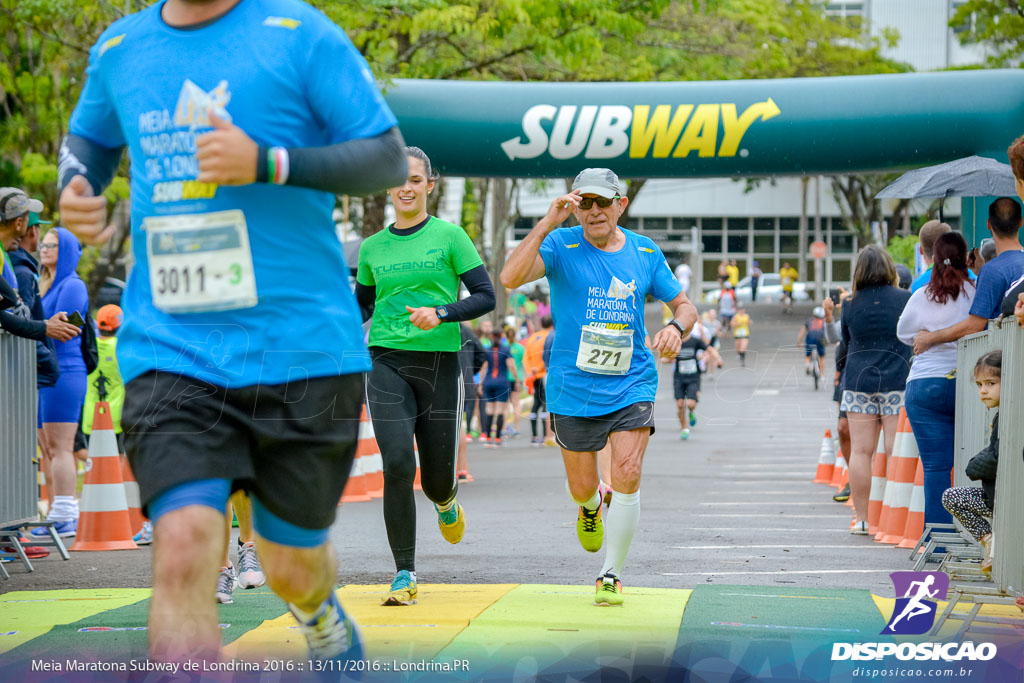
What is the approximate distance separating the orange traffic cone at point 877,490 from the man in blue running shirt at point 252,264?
22.5 ft

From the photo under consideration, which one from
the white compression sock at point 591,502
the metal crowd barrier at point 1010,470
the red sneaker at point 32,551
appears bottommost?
the red sneaker at point 32,551

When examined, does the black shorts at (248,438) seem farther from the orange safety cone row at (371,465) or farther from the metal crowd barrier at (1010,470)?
the orange safety cone row at (371,465)

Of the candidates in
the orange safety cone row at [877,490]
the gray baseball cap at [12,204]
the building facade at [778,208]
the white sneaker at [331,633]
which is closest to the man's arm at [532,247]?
the white sneaker at [331,633]

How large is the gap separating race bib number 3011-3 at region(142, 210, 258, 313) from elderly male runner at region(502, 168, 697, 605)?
2957 mm

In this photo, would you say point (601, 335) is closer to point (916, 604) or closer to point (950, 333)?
point (916, 604)

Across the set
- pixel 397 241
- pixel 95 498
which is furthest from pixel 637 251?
pixel 95 498

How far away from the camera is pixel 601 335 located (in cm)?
616

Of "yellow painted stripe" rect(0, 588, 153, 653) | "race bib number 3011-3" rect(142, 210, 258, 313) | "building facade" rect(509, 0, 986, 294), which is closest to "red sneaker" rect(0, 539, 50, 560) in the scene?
"yellow painted stripe" rect(0, 588, 153, 653)

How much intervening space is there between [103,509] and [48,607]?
2.78m

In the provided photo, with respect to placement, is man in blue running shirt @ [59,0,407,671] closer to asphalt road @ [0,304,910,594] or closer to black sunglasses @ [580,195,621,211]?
black sunglasses @ [580,195,621,211]

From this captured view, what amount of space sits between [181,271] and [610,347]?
324 centimetres

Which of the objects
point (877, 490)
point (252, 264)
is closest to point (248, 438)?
point (252, 264)

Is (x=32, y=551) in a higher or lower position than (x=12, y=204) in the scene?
lower

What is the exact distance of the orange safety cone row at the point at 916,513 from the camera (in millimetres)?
8523
